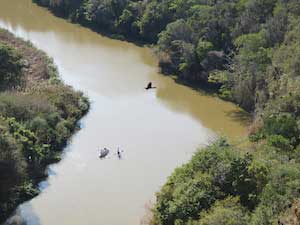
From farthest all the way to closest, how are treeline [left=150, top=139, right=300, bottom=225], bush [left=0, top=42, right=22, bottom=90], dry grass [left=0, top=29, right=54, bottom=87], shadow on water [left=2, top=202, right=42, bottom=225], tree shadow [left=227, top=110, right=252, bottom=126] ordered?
→ dry grass [left=0, top=29, right=54, bottom=87], tree shadow [left=227, top=110, right=252, bottom=126], bush [left=0, top=42, right=22, bottom=90], shadow on water [left=2, top=202, right=42, bottom=225], treeline [left=150, top=139, right=300, bottom=225]

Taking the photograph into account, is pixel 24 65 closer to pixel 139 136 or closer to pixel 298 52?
pixel 139 136

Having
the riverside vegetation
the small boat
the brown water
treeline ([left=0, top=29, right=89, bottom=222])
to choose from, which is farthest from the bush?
the riverside vegetation

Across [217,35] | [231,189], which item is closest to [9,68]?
[217,35]

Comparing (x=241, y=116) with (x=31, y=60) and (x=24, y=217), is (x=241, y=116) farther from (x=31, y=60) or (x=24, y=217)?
(x=24, y=217)

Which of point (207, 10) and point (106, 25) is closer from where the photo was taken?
point (207, 10)

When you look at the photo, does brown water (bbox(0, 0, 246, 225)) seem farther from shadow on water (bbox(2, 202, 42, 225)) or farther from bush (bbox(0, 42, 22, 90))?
bush (bbox(0, 42, 22, 90))

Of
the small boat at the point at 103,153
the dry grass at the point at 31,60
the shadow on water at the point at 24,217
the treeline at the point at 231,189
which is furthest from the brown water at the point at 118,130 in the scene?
the treeline at the point at 231,189

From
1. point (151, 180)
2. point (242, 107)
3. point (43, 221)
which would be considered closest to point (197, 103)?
point (242, 107)
